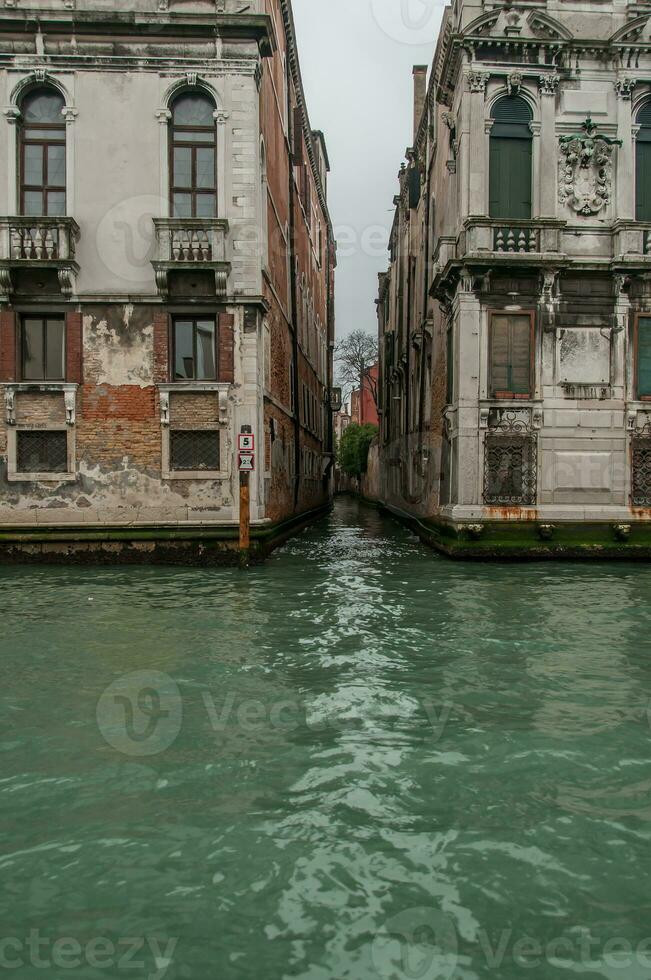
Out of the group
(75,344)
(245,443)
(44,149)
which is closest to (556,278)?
(245,443)

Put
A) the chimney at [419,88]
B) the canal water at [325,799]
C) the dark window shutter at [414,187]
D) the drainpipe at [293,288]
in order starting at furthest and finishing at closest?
the chimney at [419,88], the dark window shutter at [414,187], the drainpipe at [293,288], the canal water at [325,799]

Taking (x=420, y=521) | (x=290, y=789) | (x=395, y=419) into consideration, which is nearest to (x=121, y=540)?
(x=420, y=521)

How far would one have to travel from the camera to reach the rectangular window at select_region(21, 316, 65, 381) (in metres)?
13.9

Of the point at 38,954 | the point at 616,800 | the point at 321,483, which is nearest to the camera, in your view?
the point at 38,954

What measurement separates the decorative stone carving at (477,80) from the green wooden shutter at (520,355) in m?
4.39

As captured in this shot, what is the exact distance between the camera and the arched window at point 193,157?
1390 cm

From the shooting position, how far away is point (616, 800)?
4.14 meters

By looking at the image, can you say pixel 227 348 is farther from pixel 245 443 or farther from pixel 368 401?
pixel 368 401

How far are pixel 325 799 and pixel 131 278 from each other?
37.9 ft

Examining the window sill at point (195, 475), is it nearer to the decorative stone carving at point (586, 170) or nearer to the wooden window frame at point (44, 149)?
the wooden window frame at point (44, 149)

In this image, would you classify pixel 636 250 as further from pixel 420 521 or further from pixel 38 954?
pixel 38 954

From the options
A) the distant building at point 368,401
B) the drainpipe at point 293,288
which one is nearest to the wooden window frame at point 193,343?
the drainpipe at point 293,288

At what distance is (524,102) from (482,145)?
119 cm

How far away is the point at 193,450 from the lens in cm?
1391
